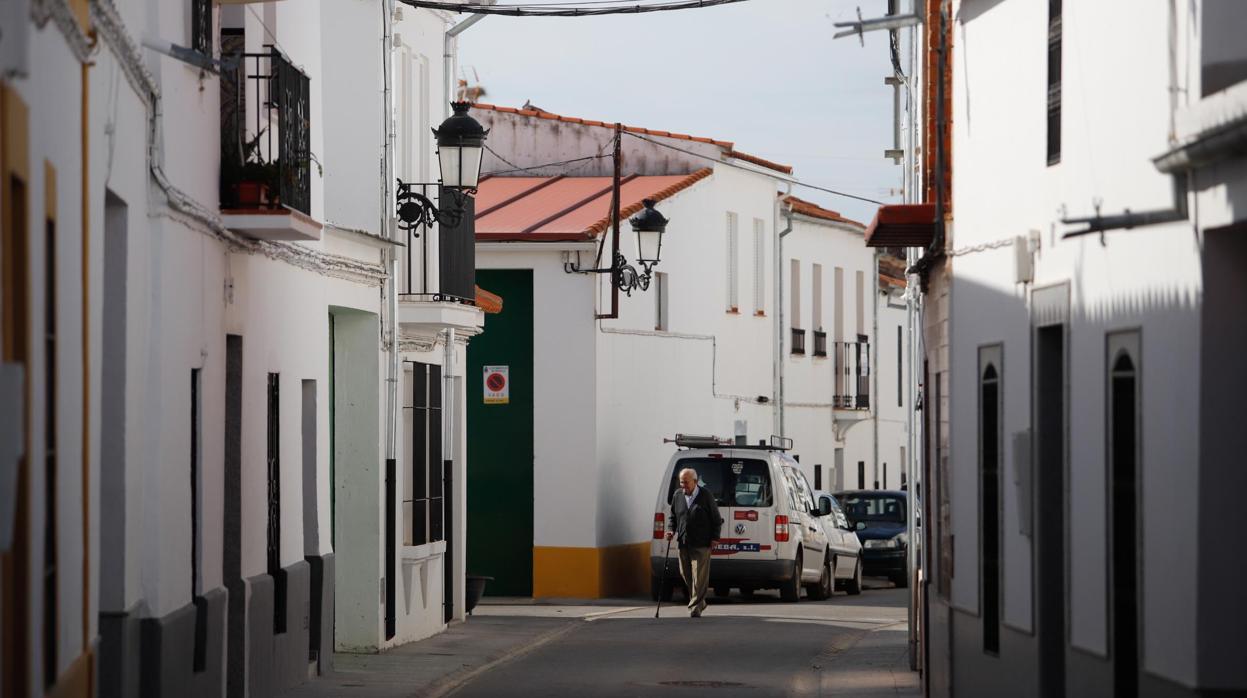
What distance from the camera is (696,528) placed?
25469 mm

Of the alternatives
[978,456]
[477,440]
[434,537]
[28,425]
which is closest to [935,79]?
[978,456]

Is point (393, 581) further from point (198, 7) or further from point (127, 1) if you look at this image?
point (127, 1)

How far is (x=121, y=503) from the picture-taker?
11.1 m

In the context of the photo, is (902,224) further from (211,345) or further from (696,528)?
(696,528)

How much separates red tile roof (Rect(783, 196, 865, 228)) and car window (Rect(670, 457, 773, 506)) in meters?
11.8

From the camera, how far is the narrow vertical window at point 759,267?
37.1 m

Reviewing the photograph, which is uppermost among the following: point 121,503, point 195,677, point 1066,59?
point 1066,59

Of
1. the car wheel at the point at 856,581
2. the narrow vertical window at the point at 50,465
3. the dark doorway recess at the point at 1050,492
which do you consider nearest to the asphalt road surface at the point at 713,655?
the car wheel at the point at 856,581

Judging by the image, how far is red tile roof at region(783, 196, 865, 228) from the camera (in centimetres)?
3878

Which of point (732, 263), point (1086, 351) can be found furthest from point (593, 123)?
point (1086, 351)

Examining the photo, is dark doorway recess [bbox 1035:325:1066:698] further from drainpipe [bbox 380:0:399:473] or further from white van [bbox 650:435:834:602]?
white van [bbox 650:435:834:602]

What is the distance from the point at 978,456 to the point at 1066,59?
302 cm

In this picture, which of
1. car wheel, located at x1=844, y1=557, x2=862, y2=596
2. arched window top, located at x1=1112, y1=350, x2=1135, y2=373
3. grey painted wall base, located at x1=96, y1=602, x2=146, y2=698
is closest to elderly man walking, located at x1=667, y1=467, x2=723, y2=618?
car wheel, located at x1=844, y1=557, x2=862, y2=596

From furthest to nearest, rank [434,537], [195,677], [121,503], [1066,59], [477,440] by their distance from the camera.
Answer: [477,440] < [434,537] < [195,677] < [1066,59] < [121,503]
